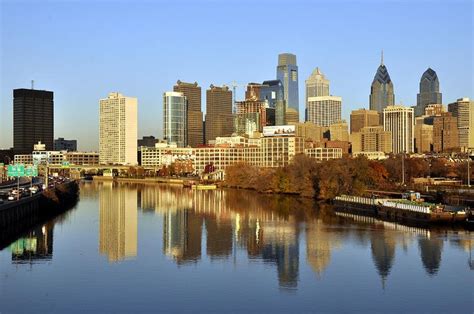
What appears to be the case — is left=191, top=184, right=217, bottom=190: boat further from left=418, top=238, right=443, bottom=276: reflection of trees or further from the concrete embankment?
left=418, top=238, right=443, bottom=276: reflection of trees

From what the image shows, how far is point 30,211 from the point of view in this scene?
54.8m

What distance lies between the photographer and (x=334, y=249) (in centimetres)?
3797

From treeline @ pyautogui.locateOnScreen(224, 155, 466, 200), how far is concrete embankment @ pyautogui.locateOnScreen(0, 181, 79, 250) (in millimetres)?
27914

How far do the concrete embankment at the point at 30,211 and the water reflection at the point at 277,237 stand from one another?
16.9 feet

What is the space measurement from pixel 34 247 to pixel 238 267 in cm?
1342

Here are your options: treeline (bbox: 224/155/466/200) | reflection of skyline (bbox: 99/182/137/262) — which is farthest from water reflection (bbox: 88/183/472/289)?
treeline (bbox: 224/155/466/200)

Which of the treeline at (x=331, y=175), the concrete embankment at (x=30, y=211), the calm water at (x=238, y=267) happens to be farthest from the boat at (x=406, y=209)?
the concrete embankment at (x=30, y=211)

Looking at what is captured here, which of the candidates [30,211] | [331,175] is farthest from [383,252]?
[331,175]

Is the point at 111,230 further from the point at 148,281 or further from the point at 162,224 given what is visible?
the point at 148,281

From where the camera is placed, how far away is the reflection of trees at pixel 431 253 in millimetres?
32513

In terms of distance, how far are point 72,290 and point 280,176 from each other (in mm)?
64133

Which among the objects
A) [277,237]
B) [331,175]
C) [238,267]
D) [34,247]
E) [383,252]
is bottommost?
[238,267]

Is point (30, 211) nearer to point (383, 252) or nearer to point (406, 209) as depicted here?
point (406, 209)

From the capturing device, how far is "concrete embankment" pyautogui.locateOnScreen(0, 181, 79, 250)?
4456 centimetres
